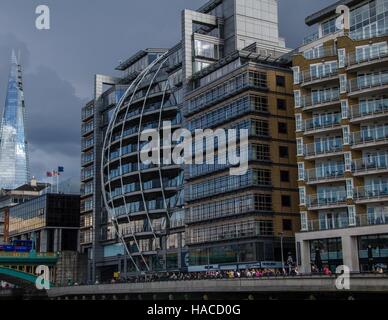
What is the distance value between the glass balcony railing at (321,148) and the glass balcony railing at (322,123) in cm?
216

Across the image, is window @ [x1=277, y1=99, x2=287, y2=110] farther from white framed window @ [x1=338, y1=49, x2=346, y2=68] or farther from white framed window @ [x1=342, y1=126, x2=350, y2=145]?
white framed window @ [x1=342, y1=126, x2=350, y2=145]

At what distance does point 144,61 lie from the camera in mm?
136875

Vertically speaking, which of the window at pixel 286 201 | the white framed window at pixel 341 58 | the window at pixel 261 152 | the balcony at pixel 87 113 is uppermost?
the balcony at pixel 87 113

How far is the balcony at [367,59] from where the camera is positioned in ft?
240

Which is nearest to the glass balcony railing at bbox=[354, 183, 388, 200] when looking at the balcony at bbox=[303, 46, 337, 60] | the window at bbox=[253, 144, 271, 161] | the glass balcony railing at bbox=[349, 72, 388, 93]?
the glass balcony railing at bbox=[349, 72, 388, 93]

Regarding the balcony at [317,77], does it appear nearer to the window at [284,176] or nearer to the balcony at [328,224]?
the window at [284,176]

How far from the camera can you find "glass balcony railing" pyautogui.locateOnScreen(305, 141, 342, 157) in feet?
259

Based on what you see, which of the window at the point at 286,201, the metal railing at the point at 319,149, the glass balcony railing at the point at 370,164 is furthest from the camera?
the window at the point at 286,201

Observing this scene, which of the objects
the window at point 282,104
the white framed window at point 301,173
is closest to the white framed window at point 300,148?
the white framed window at point 301,173

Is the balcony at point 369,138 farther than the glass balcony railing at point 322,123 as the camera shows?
No

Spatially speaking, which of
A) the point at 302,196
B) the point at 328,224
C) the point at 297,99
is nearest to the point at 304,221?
the point at 302,196

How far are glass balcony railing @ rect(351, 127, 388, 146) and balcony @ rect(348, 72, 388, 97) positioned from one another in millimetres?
4628

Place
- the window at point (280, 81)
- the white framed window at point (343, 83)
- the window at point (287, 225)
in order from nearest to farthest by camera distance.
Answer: the white framed window at point (343, 83) → the window at point (287, 225) → the window at point (280, 81)

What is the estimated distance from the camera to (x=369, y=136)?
7419 cm
